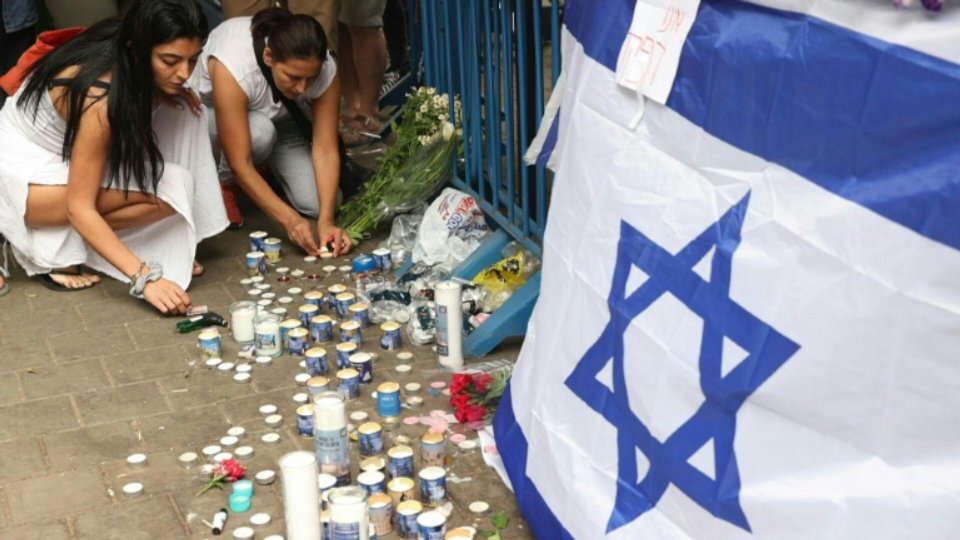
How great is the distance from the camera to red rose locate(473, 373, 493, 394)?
3.56m

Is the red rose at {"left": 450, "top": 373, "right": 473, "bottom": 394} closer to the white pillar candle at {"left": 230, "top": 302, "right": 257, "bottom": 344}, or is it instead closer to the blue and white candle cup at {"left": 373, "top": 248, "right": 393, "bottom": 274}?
the white pillar candle at {"left": 230, "top": 302, "right": 257, "bottom": 344}

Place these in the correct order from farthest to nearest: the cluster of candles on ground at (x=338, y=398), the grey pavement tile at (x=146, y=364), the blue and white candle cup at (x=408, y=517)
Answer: the grey pavement tile at (x=146, y=364) < the blue and white candle cup at (x=408, y=517) < the cluster of candles on ground at (x=338, y=398)

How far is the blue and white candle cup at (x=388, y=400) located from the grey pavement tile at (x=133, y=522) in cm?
68

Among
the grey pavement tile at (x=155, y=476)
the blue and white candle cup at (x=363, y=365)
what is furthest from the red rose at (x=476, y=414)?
the grey pavement tile at (x=155, y=476)

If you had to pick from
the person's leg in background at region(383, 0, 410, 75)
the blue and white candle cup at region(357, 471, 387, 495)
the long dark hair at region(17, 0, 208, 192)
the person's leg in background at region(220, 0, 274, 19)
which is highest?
the long dark hair at region(17, 0, 208, 192)

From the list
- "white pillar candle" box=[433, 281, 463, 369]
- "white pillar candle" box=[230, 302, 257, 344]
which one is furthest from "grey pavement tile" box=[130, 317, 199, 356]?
"white pillar candle" box=[433, 281, 463, 369]

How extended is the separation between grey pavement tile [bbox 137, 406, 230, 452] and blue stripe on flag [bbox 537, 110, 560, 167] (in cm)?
117

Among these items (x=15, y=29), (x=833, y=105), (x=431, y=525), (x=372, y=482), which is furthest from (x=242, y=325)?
(x=833, y=105)

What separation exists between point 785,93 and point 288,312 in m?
2.58

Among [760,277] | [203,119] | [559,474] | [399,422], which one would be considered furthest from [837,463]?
[203,119]

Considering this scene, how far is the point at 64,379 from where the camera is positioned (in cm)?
382

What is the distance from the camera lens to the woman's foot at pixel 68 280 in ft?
14.9

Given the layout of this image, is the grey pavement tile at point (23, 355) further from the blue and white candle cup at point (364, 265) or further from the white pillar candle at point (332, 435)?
the white pillar candle at point (332, 435)

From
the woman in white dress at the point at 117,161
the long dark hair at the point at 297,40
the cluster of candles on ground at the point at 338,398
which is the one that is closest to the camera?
the cluster of candles on ground at the point at 338,398
